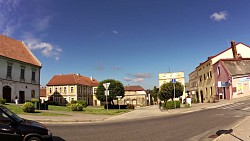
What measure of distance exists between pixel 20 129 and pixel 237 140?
7648 mm

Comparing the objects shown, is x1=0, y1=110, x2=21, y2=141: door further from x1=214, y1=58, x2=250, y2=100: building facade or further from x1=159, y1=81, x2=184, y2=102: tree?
x1=159, y1=81, x2=184, y2=102: tree

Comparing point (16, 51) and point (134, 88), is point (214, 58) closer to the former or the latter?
point (16, 51)

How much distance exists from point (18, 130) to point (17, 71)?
34923 millimetres

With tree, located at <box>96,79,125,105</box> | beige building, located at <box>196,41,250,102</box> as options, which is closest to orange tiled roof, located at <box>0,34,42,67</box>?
tree, located at <box>96,79,125,105</box>

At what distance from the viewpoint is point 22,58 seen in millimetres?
40812

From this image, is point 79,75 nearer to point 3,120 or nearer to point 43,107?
point 43,107

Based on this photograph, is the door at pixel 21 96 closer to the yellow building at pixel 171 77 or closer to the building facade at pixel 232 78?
the building facade at pixel 232 78

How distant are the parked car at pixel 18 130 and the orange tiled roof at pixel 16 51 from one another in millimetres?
31885

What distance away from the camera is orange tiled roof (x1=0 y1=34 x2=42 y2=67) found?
3778cm

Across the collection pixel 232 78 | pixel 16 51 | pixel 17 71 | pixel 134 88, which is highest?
pixel 16 51

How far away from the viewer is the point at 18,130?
7191 mm

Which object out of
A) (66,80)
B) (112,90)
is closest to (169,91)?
(112,90)

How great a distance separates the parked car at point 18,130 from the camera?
7.06 m

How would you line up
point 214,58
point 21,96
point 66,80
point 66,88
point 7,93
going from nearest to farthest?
point 7,93 → point 21,96 → point 214,58 → point 66,88 → point 66,80
